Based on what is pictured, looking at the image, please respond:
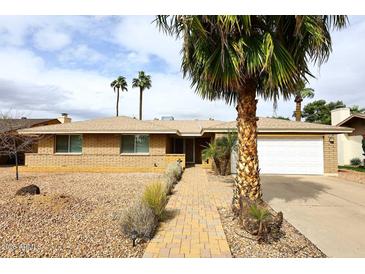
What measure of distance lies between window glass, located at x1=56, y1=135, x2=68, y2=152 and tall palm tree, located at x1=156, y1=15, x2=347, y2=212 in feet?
49.3

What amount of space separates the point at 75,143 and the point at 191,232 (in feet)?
50.9

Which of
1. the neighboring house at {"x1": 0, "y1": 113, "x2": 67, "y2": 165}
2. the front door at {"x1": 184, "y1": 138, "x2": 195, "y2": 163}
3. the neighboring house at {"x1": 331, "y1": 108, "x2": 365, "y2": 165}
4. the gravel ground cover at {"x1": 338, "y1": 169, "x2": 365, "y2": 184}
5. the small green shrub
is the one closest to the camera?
the small green shrub

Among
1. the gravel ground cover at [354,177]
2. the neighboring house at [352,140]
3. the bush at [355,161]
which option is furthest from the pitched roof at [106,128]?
the bush at [355,161]

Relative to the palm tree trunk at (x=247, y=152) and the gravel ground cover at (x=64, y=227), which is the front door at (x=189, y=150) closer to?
the gravel ground cover at (x=64, y=227)

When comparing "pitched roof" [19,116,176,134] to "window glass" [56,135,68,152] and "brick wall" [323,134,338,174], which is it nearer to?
"window glass" [56,135,68,152]

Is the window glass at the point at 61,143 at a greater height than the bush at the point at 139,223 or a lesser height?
greater

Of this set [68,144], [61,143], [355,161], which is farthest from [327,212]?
[355,161]

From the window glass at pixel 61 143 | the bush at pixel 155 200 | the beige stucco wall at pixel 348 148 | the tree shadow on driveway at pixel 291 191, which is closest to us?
the bush at pixel 155 200

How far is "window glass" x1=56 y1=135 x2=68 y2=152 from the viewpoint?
1798 cm

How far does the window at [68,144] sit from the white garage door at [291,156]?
11729mm

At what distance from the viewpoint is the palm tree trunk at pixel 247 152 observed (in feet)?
19.4

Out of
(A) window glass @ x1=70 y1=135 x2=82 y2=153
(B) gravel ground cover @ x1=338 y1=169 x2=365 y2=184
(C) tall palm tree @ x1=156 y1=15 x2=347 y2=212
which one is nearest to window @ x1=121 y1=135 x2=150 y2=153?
(A) window glass @ x1=70 y1=135 x2=82 y2=153

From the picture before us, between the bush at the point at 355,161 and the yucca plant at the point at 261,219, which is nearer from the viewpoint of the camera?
the yucca plant at the point at 261,219
